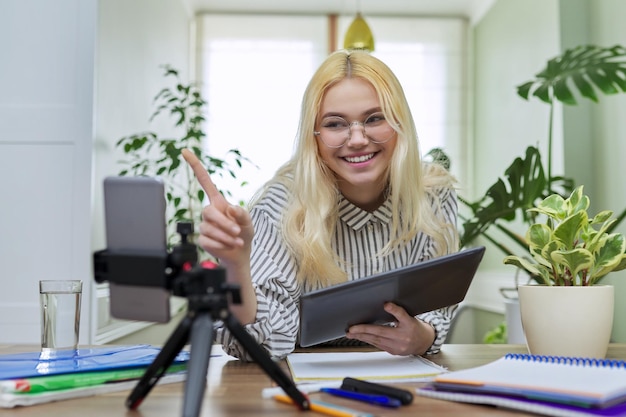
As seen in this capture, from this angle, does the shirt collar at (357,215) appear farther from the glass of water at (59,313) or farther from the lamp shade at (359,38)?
the lamp shade at (359,38)

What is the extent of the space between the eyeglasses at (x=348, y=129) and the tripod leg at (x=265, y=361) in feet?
2.78

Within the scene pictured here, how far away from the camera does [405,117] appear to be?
1.57 metres

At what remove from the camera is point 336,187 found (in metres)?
1.63

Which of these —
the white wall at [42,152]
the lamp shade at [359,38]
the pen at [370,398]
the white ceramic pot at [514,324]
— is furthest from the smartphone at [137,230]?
the lamp shade at [359,38]

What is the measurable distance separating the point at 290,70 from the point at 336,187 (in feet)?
13.2

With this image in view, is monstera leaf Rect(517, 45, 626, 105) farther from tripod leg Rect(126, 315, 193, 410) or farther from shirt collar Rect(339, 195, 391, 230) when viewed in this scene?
tripod leg Rect(126, 315, 193, 410)

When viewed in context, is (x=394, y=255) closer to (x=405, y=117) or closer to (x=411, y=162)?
(x=411, y=162)

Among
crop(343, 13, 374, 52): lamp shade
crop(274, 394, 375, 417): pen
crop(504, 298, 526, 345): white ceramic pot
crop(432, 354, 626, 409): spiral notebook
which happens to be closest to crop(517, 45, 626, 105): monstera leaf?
crop(504, 298, 526, 345): white ceramic pot

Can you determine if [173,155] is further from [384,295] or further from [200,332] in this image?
[200,332]

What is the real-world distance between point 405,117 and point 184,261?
0.97 m

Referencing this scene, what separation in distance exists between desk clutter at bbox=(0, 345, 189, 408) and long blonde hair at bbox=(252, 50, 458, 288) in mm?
520

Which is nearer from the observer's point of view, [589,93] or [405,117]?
[405,117]

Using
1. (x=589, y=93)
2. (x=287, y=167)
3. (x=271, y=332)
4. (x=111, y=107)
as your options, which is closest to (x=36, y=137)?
(x=111, y=107)

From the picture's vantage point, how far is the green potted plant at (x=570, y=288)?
1148 mm
